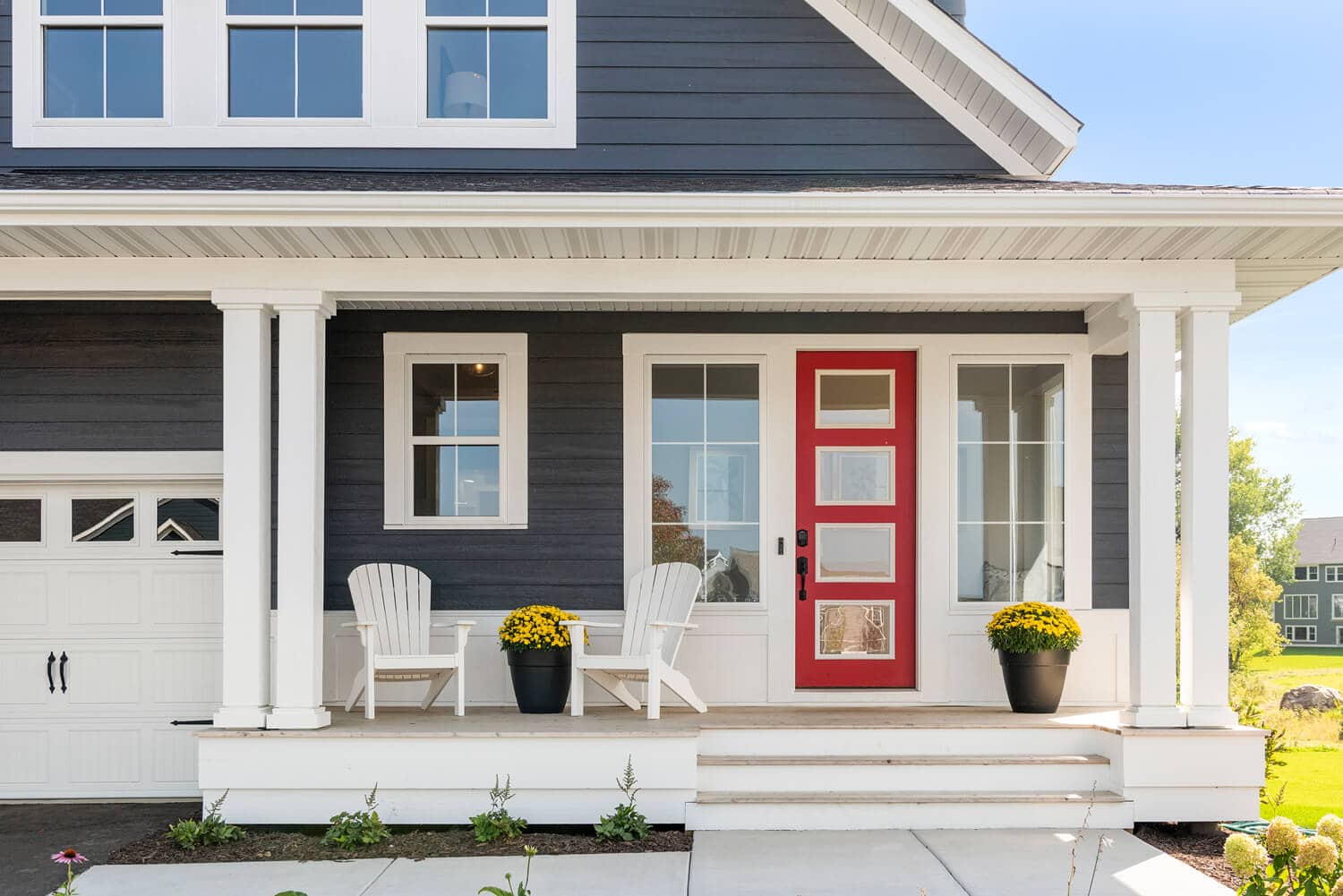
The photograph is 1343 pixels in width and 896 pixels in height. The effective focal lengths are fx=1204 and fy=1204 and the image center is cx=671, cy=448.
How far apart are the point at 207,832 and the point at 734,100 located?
4376 mm

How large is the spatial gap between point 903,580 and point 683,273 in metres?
2.34

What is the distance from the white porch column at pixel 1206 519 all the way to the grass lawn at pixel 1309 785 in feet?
2.78

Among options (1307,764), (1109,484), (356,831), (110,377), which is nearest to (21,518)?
(110,377)

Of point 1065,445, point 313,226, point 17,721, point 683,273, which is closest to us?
point 313,226

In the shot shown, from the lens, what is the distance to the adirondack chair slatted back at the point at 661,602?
6.16m

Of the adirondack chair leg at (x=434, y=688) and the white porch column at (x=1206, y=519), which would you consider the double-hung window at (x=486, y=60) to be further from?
the white porch column at (x=1206, y=519)

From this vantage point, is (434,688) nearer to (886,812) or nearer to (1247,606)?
(886,812)

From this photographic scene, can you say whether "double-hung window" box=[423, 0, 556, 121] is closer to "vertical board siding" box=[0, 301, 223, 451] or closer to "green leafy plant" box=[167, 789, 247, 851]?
"vertical board siding" box=[0, 301, 223, 451]

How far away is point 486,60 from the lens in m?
6.42

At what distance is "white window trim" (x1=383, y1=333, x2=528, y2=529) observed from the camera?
21.5 feet

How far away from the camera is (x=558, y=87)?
6387 millimetres

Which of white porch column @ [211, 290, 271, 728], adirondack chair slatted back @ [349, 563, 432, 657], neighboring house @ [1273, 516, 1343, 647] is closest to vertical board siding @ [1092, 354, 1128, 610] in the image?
adirondack chair slatted back @ [349, 563, 432, 657]

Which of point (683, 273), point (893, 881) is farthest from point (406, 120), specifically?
point (893, 881)

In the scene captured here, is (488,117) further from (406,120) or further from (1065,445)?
(1065,445)
